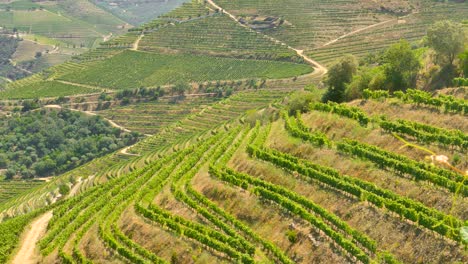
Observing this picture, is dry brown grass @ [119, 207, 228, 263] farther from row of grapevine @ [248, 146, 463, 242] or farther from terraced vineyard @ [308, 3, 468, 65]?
terraced vineyard @ [308, 3, 468, 65]

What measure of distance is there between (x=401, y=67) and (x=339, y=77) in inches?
356

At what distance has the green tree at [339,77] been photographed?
188 feet

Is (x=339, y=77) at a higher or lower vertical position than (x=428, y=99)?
lower

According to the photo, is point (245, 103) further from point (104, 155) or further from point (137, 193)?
point (137, 193)

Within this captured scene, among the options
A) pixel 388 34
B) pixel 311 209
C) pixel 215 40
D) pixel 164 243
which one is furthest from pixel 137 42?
pixel 311 209

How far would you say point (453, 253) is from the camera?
3055 centimetres

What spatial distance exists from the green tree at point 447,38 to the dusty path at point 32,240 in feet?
151

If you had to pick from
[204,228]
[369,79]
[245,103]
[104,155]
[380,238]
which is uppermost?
[369,79]

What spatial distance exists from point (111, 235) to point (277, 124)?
22366 mm

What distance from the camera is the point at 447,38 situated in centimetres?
4856

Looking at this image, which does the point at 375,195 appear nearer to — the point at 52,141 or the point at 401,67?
the point at 401,67

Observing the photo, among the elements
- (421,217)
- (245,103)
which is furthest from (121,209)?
(245,103)

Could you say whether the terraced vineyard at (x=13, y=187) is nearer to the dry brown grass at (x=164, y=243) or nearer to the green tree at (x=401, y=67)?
the dry brown grass at (x=164, y=243)

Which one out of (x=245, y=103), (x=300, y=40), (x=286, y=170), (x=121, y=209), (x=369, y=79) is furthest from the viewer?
(x=300, y=40)
